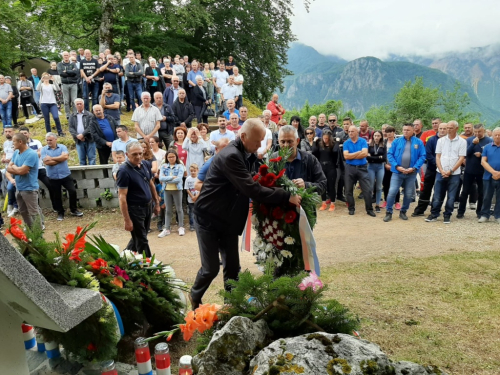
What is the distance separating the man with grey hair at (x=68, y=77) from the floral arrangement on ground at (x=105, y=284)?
1073 cm

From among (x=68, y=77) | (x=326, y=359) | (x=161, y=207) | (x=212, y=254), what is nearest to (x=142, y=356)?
(x=212, y=254)

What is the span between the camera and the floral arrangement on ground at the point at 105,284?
111 inches

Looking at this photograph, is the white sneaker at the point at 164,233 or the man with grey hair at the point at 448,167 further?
the man with grey hair at the point at 448,167

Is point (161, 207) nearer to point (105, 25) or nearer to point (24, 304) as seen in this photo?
point (24, 304)

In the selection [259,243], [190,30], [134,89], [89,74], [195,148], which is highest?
[190,30]

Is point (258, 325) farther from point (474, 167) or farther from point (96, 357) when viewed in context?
point (474, 167)

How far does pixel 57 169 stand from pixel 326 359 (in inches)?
371

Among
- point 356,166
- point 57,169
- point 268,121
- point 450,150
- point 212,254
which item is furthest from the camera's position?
point 268,121

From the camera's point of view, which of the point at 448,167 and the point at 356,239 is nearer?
the point at 356,239

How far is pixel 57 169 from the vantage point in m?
9.55

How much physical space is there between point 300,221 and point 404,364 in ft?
7.21

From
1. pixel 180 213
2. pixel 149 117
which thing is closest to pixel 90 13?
pixel 149 117

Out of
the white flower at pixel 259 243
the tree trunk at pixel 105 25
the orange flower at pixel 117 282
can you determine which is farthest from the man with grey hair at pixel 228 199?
the tree trunk at pixel 105 25

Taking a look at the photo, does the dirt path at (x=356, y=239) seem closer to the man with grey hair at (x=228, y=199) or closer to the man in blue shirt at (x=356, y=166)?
the man in blue shirt at (x=356, y=166)
